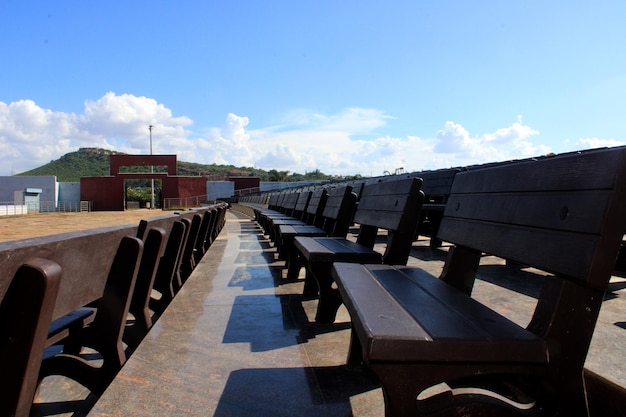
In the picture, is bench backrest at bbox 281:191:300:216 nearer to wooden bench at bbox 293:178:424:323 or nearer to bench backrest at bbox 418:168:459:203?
bench backrest at bbox 418:168:459:203

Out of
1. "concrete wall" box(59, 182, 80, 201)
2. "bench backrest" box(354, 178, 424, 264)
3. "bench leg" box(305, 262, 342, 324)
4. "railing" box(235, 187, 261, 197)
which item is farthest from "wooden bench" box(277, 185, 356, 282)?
"concrete wall" box(59, 182, 80, 201)

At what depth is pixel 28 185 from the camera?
58156 mm

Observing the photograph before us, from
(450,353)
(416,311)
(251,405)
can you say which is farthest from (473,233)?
(251,405)

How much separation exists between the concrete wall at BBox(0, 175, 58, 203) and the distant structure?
6.34 metres

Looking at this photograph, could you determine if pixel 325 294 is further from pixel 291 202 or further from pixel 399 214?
pixel 291 202

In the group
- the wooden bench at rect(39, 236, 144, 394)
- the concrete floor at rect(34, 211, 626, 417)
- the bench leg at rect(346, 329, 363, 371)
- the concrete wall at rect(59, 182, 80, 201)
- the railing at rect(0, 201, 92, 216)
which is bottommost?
the railing at rect(0, 201, 92, 216)

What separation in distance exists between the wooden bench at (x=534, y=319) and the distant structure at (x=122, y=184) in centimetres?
5245

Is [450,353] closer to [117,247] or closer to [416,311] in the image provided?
[416,311]

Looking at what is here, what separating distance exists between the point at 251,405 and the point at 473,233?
4.02 feet

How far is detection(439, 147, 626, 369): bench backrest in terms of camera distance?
1.19 metres

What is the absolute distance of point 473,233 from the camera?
6.53 ft

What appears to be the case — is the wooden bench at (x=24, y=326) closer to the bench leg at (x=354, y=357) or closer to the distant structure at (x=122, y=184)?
the bench leg at (x=354, y=357)

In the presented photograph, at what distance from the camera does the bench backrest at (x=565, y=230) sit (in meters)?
1.19

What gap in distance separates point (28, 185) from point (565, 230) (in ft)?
226
